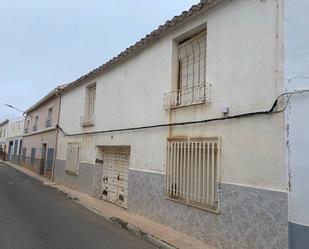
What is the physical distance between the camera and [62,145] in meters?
17.7

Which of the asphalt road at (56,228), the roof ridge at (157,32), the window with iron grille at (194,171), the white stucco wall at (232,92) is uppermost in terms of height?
the roof ridge at (157,32)

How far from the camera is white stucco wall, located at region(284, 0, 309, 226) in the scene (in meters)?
5.08

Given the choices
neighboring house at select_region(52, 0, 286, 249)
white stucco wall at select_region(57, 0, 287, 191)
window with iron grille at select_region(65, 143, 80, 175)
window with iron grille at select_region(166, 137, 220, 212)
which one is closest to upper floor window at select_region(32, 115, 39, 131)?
→ window with iron grille at select_region(65, 143, 80, 175)

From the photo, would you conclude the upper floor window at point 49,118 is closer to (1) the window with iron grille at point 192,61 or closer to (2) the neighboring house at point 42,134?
(2) the neighboring house at point 42,134

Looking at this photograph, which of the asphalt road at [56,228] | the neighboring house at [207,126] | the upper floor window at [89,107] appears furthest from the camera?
the upper floor window at [89,107]

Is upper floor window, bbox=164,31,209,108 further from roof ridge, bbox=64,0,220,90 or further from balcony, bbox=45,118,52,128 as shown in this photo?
balcony, bbox=45,118,52,128

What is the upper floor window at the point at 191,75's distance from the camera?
7.75 m

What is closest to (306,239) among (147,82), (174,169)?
(174,169)

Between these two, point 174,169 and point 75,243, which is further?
point 174,169

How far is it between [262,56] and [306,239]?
114 inches

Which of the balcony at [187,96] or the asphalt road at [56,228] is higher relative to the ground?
the balcony at [187,96]

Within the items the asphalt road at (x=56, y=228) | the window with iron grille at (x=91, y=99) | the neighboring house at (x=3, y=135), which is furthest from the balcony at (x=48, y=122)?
the neighboring house at (x=3, y=135)

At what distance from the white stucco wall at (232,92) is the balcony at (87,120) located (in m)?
3.51

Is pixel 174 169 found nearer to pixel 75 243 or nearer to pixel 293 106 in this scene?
pixel 75 243
